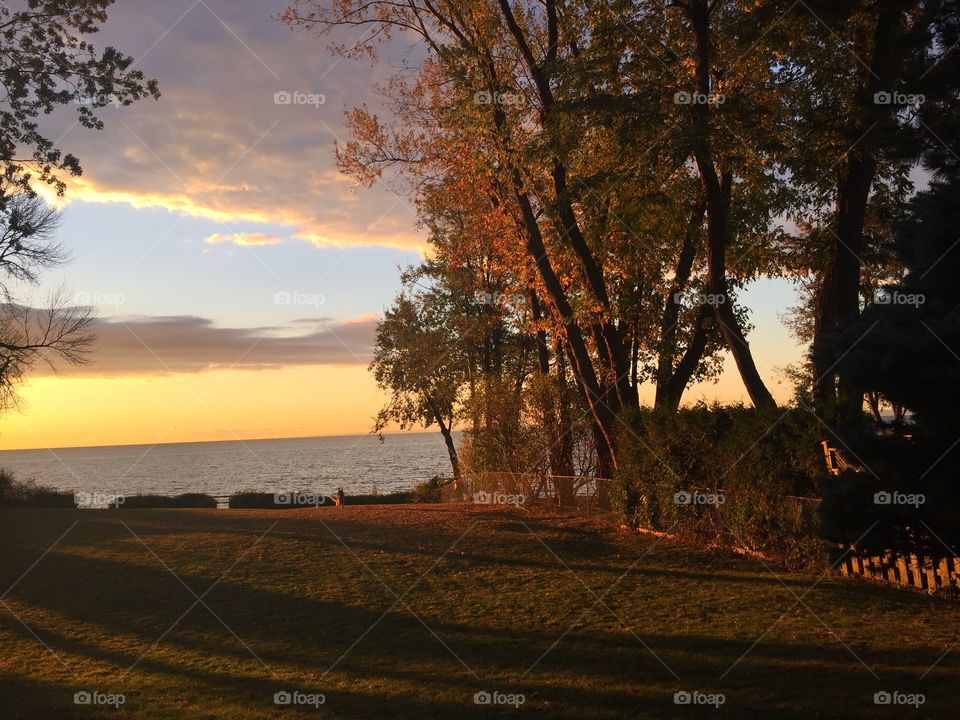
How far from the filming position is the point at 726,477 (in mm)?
14906

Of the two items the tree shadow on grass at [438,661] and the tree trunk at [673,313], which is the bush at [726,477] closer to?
the tree trunk at [673,313]

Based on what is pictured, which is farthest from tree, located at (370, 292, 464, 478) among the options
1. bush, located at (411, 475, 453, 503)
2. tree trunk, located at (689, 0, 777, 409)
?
tree trunk, located at (689, 0, 777, 409)

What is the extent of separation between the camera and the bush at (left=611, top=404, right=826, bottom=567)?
13188 mm

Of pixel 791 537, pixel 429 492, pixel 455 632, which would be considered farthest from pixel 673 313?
pixel 429 492

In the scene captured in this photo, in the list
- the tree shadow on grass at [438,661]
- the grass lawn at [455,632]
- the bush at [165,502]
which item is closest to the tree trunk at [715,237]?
the grass lawn at [455,632]

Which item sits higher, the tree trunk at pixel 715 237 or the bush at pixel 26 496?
the tree trunk at pixel 715 237

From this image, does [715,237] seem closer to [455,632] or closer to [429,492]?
[455,632]

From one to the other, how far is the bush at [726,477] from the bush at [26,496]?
972 inches

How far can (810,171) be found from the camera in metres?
18.4

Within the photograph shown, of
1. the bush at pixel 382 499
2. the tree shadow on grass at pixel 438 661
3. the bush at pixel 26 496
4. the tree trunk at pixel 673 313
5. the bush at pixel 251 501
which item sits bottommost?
the tree shadow on grass at pixel 438 661

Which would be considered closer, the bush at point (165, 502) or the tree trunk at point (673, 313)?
the tree trunk at point (673, 313)

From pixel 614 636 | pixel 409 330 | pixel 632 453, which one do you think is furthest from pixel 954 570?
pixel 409 330

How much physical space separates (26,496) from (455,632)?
94.3 ft

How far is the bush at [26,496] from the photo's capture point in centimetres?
3167
